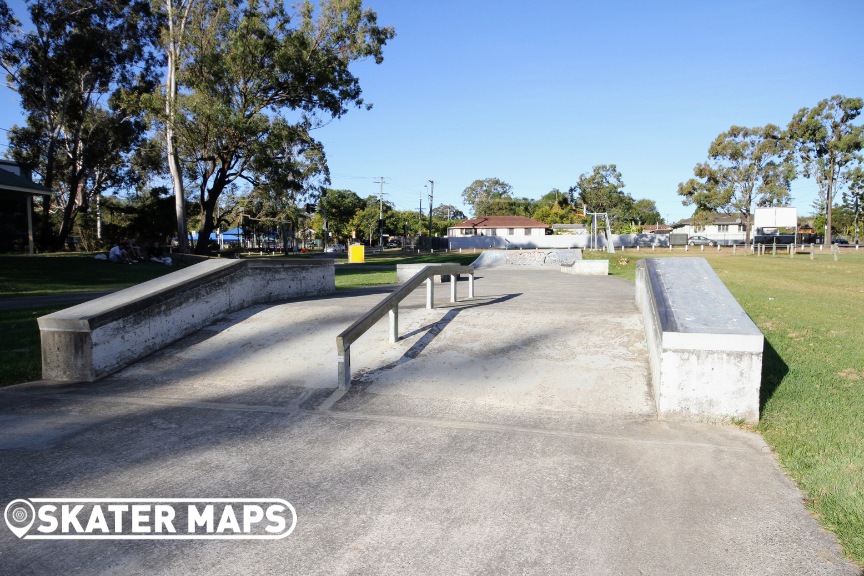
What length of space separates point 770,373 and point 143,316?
280 inches

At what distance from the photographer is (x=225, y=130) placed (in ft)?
84.7

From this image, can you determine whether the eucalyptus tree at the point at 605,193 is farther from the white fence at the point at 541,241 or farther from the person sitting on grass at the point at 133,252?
the person sitting on grass at the point at 133,252

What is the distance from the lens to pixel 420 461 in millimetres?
4102

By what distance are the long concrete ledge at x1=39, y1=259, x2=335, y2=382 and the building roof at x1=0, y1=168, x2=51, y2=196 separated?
23.3 metres

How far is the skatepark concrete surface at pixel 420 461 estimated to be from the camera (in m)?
2.93

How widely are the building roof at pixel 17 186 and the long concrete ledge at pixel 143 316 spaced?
2330 cm

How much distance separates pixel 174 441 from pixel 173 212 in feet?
149

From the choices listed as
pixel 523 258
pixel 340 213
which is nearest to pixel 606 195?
pixel 340 213

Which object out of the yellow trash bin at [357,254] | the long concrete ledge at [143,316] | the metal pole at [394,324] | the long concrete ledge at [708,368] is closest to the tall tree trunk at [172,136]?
the yellow trash bin at [357,254]

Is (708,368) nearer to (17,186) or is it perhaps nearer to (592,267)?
(592,267)

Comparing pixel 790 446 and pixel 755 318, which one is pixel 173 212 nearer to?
pixel 755 318

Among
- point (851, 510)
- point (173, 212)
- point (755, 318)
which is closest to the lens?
point (851, 510)

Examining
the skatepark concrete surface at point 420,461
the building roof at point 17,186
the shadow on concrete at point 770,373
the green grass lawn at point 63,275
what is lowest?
the skatepark concrete surface at point 420,461

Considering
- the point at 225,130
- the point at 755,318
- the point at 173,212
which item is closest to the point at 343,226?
the point at 173,212
